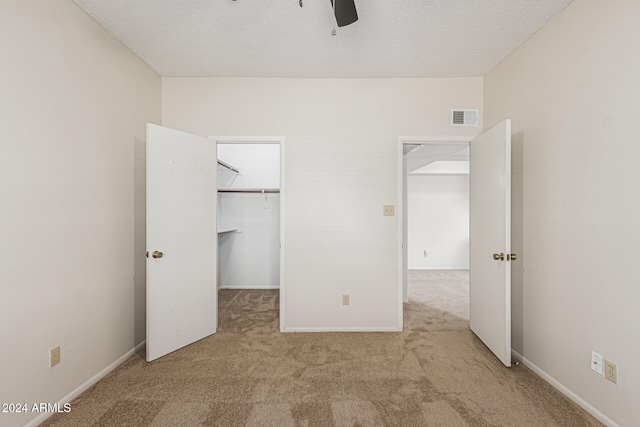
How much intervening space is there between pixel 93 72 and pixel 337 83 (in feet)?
6.73

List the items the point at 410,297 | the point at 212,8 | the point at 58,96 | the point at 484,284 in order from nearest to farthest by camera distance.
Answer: the point at 58,96, the point at 212,8, the point at 484,284, the point at 410,297

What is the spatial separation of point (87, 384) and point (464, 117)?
154 inches

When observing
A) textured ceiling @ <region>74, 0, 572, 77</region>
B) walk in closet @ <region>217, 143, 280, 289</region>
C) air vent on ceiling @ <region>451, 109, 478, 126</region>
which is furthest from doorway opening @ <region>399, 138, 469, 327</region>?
textured ceiling @ <region>74, 0, 572, 77</region>

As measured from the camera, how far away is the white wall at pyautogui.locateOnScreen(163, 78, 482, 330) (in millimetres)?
2986

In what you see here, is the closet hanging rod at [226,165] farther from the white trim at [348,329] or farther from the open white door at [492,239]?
the open white door at [492,239]

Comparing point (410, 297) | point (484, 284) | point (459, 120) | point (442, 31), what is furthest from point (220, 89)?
point (410, 297)

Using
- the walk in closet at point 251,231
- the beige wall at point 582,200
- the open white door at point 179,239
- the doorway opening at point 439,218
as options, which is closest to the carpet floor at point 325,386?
the open white door at point 179,239

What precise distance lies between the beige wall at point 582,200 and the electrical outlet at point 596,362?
4cm

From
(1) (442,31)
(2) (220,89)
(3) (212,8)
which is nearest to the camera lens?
(3) (212,8)

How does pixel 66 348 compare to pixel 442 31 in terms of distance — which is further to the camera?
pixel 442 31

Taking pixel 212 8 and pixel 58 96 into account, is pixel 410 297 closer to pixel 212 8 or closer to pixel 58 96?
pixel 212 8

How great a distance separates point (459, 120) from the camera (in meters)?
2.99

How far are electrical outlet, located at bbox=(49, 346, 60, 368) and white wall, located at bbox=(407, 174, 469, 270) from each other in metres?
6.20

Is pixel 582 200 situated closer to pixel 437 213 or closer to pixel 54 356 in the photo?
pixel 54 356
